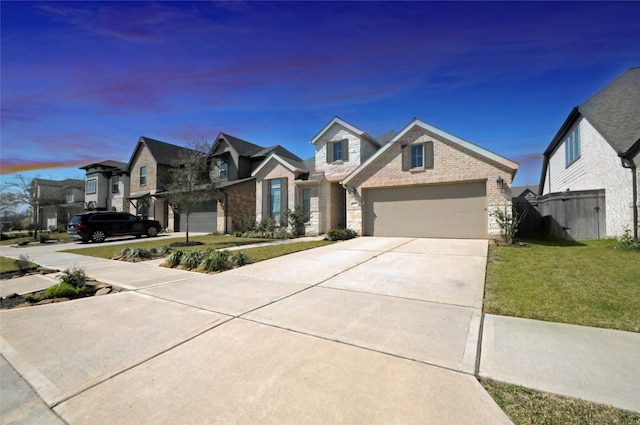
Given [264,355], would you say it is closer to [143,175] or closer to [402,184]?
[402,184]

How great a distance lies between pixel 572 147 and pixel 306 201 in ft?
49.5

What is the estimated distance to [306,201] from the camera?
694 inches

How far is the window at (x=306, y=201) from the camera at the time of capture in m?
17.4

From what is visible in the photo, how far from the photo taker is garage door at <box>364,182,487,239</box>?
1212cm

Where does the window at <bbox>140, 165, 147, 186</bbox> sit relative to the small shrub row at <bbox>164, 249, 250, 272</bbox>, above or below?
above

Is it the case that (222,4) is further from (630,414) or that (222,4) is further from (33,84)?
(630,414)

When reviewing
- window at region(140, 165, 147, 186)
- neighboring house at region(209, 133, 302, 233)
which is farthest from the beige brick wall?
window at region(140, 165, 147, 186)

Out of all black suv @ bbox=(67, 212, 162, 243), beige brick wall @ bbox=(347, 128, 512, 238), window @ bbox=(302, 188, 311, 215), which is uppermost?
beige brick wall @ bbox=(347, 128, 512, 238)

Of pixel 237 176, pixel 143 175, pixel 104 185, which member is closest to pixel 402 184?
pixel 237 176

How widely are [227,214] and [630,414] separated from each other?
19247mm

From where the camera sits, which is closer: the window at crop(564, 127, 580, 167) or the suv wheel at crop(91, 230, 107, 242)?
the window at crop(564, 127, 580, 167)

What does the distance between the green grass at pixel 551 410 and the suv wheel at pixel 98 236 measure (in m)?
20.3

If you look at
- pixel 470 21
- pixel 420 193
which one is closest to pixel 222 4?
Result: pixel 470 21

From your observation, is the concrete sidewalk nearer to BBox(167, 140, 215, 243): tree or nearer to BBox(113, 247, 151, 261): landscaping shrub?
BBox(113, 247, 151, 261): landscaping shrub
